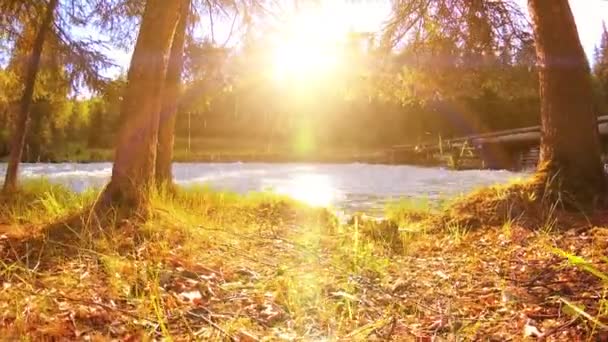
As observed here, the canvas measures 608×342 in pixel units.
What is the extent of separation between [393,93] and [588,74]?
2.89 meters

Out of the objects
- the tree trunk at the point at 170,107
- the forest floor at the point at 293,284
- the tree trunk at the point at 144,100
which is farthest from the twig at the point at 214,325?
the tree trunk at the point at 170,107

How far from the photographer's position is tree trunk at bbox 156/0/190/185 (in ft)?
22.9

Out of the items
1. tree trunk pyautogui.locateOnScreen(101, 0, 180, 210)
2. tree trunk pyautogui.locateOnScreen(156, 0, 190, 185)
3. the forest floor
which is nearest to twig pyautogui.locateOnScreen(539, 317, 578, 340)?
the forest floor

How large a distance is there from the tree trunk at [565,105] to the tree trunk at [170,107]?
4.59m

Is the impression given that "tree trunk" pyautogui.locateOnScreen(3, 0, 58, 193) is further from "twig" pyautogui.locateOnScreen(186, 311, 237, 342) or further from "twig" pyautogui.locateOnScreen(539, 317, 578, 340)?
"twig" pyautogui.locateOnScreen(539, 317, 578, 340)

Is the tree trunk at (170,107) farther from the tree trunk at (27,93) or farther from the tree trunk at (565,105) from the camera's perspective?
→ the tree trunk at (565,105)

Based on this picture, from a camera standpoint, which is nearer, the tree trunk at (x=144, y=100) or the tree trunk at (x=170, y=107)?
the tree trunk at (x=144, y=100)

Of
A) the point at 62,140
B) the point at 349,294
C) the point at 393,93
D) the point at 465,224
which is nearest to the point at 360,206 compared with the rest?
the point at 393,93

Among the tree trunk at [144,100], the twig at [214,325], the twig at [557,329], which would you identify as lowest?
the twig at [214,325]

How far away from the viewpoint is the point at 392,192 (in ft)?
38.1

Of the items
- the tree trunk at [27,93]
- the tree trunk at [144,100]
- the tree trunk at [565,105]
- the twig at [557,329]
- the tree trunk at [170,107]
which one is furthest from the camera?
the tree trunk at [27,93]

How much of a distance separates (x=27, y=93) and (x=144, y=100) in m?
4.45

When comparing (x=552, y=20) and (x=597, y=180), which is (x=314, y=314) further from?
(x=552, y=20)

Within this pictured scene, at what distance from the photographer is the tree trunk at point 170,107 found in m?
6.99
